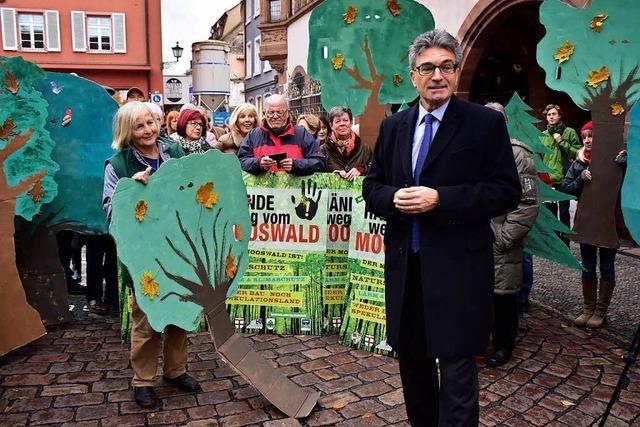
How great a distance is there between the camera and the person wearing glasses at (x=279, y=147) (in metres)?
4.61

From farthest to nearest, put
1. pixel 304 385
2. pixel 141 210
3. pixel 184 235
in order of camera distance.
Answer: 1. pixel 304 385
2. pixel 184 235
3. pixel 141 210

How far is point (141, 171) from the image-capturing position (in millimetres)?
3400

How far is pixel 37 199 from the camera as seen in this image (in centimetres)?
454

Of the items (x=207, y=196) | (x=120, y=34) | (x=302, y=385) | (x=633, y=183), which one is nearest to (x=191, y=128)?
(x=207, y=196)

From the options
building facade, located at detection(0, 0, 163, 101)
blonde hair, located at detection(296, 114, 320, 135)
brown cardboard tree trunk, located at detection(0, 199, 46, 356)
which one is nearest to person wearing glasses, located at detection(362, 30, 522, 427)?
brown cardboard tree trunk, located at detection(0, 199, 46, 356)

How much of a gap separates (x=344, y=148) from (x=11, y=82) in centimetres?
266

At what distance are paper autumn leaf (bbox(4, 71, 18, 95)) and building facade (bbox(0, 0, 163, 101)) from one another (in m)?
27.7

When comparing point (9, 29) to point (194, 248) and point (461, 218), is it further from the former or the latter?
point (461, 218)

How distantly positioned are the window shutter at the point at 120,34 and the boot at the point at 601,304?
31104 millimetres

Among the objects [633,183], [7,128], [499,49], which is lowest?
[633,183]

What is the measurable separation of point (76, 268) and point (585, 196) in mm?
5328

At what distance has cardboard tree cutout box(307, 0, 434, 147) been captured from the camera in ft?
15.7

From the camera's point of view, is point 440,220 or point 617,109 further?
point 617,109

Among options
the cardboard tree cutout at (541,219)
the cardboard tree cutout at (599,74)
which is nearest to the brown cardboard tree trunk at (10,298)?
the cardboard tree cutout at (541,219)
